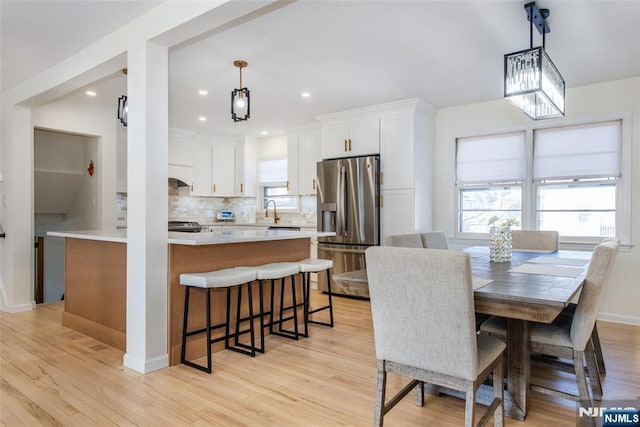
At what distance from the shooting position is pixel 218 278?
104 inches

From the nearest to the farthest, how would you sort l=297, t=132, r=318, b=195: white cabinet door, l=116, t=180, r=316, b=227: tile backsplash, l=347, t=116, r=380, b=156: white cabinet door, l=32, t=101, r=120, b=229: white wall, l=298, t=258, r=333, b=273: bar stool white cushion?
l=298, t=258, r=333, b=273: bar stool white cushion, l=32, t=101, r=120, b=229: white wall, l=347, t=116, r=380, b=156: white cabinet door, l=297, t=132, r=318, b=195: white cabinet door, l=116, t=180, r=316, b=227: tile backsplash

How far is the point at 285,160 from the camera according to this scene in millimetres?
6469

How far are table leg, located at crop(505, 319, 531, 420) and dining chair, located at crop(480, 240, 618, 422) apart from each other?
7 cm

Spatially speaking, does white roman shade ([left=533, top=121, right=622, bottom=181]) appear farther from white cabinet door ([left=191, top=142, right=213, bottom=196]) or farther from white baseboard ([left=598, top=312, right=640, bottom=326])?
white cabinet door ([left=191, top=142, right=213, bottom=196])

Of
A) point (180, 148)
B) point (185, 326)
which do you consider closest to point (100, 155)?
point (180, 148)

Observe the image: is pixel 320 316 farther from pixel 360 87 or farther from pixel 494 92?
pixel 494 92

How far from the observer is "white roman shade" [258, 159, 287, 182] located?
6496 millimetres

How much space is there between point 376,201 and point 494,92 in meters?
1.79

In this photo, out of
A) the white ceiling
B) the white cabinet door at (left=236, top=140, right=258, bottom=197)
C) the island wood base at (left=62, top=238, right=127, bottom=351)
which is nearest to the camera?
the white ceiling

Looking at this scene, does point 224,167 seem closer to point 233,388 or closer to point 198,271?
point 198,271

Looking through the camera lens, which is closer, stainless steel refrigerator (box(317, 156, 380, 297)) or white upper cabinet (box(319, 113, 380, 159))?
stainless steel refrigerator (box(317, 156, 380, 297))

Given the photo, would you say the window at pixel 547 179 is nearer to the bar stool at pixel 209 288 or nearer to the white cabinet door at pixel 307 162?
the white cabinet door at pixel 307 162

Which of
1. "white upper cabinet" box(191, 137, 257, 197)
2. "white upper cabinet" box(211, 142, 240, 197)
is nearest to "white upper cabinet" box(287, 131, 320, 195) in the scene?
"white upper cabinet" box(191, 137, 257, 197)

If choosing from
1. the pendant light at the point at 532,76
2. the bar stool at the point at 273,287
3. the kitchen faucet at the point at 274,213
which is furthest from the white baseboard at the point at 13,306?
the pendant light at the point at 532,76
